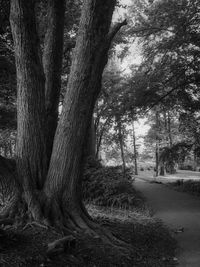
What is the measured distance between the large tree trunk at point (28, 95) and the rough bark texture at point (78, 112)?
314mm

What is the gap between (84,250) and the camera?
4.73 m

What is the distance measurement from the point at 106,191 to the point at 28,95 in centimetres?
667

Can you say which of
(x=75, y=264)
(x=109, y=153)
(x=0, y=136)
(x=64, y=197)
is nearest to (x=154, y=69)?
(x=64, y=197)

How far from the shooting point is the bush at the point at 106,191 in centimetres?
1142

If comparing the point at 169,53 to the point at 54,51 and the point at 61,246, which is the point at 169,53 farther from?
the point at 61,246

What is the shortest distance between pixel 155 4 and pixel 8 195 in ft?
43.5

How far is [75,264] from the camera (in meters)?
4.29

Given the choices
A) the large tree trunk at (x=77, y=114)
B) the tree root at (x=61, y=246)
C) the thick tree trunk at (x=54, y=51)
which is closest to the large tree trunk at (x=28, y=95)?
the large tree trunk at (x=77, y=114)

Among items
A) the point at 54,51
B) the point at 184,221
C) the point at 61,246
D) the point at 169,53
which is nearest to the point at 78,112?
the point at 54,51

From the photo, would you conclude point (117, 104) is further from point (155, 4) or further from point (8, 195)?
point (8, 195)

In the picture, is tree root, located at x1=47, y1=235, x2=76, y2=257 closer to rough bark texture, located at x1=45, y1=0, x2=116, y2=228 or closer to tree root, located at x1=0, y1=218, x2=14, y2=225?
rough bark texture, located at x1=45, y1=0, x2=116, y2=228

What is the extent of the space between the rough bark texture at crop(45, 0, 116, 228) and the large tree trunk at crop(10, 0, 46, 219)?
1.03ft

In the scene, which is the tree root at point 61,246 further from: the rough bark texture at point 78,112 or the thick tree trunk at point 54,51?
the thick tree trunk at point 54,51

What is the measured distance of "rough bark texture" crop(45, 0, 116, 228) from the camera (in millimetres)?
5625
